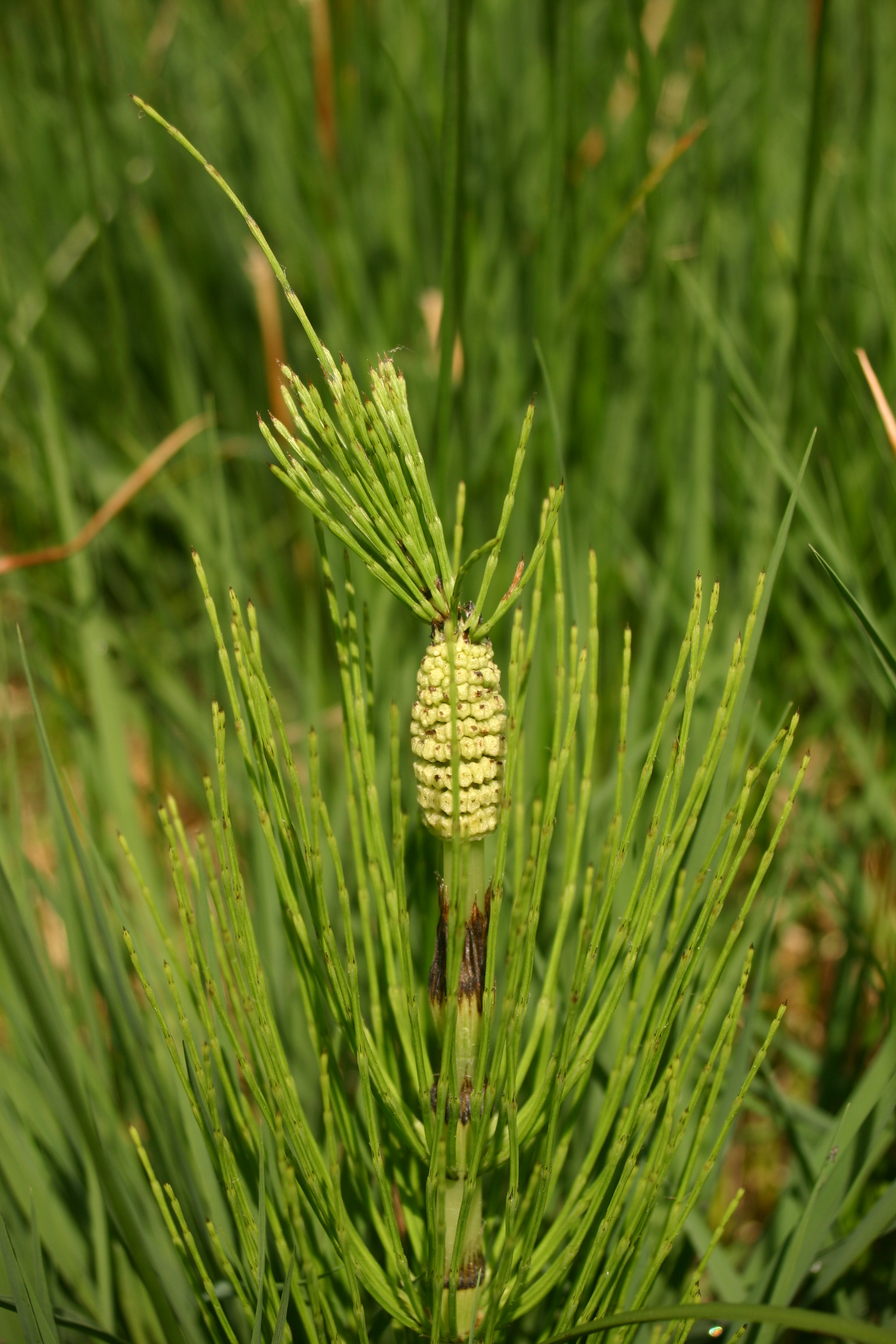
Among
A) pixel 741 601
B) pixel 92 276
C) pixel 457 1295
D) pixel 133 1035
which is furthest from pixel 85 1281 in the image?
pixel 92 276

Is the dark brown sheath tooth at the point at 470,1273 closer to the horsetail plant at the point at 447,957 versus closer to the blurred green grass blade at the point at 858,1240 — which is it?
the horsetail plant at the point at 447,957

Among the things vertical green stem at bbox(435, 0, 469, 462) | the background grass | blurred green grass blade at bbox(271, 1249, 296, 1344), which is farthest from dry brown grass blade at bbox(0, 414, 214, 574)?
blurred green grass blade at bbox(271, 1249, 296, 1344)

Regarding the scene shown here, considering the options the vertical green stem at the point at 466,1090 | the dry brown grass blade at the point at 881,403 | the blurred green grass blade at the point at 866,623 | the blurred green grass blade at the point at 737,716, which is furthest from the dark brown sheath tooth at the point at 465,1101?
the dry brown grass blade at the point at 881,403

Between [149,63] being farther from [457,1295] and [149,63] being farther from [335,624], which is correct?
[457,1295]

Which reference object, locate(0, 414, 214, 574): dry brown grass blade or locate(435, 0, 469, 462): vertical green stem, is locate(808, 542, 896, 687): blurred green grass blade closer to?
locate(435, 0, 469, 462): vertical green stem

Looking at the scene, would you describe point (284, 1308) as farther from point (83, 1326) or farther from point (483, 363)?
point (483, 363)
